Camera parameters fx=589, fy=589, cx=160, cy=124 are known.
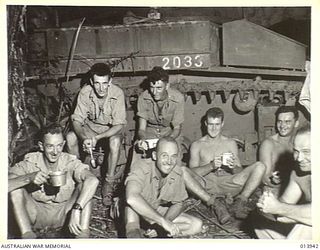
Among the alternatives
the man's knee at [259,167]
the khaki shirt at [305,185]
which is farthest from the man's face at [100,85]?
the khaki shirt at [305,185]

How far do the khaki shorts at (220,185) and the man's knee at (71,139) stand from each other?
35 centimetres

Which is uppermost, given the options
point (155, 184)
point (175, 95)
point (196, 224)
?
point (175, 95)

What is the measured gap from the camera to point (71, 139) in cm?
158

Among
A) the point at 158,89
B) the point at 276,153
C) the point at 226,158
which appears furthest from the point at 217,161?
the point at 158,89

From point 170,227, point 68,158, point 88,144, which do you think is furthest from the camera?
point 88,144

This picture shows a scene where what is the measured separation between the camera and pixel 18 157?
1.42m

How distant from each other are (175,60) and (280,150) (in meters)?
0.39

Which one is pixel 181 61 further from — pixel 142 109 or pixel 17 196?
pixel 17 196

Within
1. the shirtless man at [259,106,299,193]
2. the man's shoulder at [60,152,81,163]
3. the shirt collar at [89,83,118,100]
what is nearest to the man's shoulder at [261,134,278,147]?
the shirtless man at [259,106,299,193]

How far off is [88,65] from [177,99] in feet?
0.90
